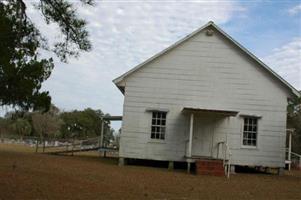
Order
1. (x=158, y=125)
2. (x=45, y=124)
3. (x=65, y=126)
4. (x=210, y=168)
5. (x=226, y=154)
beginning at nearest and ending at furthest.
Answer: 1. (x=210, y=168)
2. (x=226, y=154)
3. (x=158, y=125)
4. (x=45, y=124)
5. (x=65, y=126)

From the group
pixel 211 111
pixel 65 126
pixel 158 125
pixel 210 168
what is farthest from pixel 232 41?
pixel 65 126

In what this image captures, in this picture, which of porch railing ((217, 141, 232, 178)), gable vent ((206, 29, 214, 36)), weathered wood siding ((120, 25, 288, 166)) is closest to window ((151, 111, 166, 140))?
weathered wood siding ((120, 25, 288, 166))

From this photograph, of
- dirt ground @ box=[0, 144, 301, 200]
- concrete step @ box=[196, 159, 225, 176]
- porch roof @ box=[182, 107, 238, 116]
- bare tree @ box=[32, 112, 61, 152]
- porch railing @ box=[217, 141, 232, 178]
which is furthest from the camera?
bare tree @ box=[32, 112, 61, 152]

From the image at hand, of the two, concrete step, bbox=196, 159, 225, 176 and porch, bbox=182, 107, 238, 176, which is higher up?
porch, bbox=182, 107, 238, 176

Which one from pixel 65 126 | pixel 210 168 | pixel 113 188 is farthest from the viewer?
pixel 65 126

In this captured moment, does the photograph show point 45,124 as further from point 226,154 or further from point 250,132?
point 226,154

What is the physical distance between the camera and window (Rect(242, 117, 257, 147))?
24344 mm

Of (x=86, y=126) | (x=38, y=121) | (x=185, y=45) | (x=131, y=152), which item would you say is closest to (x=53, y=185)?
(x=131, y=152)

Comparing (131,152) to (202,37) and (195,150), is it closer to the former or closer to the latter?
(195,150)

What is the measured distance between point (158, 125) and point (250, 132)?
4.48 meters

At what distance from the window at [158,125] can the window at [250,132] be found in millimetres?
3942

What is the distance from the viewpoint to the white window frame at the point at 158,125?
2425 centimetres

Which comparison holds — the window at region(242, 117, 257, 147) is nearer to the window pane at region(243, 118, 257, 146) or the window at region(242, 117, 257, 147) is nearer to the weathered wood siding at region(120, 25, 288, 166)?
the window pane at region(243, 118, 257, 146)

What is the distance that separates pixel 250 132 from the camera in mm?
24391
